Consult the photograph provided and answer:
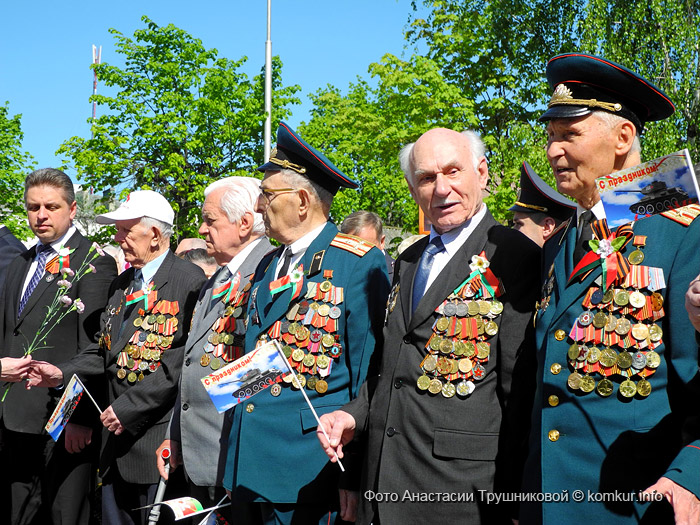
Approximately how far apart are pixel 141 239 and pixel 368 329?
2259 mm

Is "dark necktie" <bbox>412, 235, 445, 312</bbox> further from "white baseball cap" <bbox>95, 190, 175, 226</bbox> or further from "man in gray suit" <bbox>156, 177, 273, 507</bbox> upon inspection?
"white baseball cap" <bbox>95, 190, 175, 226</bbox>

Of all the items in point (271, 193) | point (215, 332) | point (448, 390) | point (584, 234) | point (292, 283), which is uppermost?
point (271, 193)

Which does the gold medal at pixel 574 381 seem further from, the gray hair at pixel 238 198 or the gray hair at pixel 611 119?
the gray hair at pixel 238 198

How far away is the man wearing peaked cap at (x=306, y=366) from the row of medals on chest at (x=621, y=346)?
4.15 feet

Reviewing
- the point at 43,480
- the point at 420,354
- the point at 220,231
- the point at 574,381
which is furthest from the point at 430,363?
the point at 43,480

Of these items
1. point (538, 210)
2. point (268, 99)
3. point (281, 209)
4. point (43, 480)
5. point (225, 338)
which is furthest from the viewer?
point (268, 99)

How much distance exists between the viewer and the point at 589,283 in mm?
2709

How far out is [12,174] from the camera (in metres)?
24.9

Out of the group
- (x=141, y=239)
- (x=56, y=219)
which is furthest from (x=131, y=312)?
(x=56, y=219)

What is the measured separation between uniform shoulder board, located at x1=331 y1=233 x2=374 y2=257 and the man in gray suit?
68 cm

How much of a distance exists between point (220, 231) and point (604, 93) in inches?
102

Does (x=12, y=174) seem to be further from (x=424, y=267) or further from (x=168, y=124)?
(x=424, y=267)

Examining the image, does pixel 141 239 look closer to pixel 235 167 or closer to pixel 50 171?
pixel 50 171

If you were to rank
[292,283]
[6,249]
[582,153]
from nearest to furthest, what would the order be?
[582,153] → [292,283] → [6,249]
